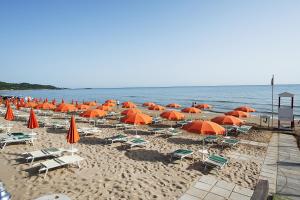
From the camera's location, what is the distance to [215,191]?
7.23 metres

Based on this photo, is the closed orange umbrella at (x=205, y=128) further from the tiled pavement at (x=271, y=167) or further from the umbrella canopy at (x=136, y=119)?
the umbrella canopy at (x=136, y=119)

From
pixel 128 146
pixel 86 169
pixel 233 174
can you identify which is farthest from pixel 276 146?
pixel 86 169

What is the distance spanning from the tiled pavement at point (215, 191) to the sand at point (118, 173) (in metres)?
0.29

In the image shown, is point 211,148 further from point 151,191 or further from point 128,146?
point 151,191

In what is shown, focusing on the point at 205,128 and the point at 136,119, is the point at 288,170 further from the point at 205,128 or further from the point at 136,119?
the point at 136,119

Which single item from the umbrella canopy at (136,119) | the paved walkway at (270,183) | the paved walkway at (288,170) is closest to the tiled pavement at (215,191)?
the paved walkway at (270,183)

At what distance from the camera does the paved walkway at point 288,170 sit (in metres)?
7.38

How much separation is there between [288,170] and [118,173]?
6952 mm

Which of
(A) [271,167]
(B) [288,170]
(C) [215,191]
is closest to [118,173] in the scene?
(C) [215,191]

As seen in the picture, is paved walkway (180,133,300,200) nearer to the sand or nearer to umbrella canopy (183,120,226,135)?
the sand

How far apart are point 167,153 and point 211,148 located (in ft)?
9.67

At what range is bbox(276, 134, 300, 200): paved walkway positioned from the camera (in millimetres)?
7383

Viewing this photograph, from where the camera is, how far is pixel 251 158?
1088 cm

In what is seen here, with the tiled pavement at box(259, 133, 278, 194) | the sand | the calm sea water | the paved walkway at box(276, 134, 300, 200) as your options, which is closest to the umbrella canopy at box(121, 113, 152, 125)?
the sand
